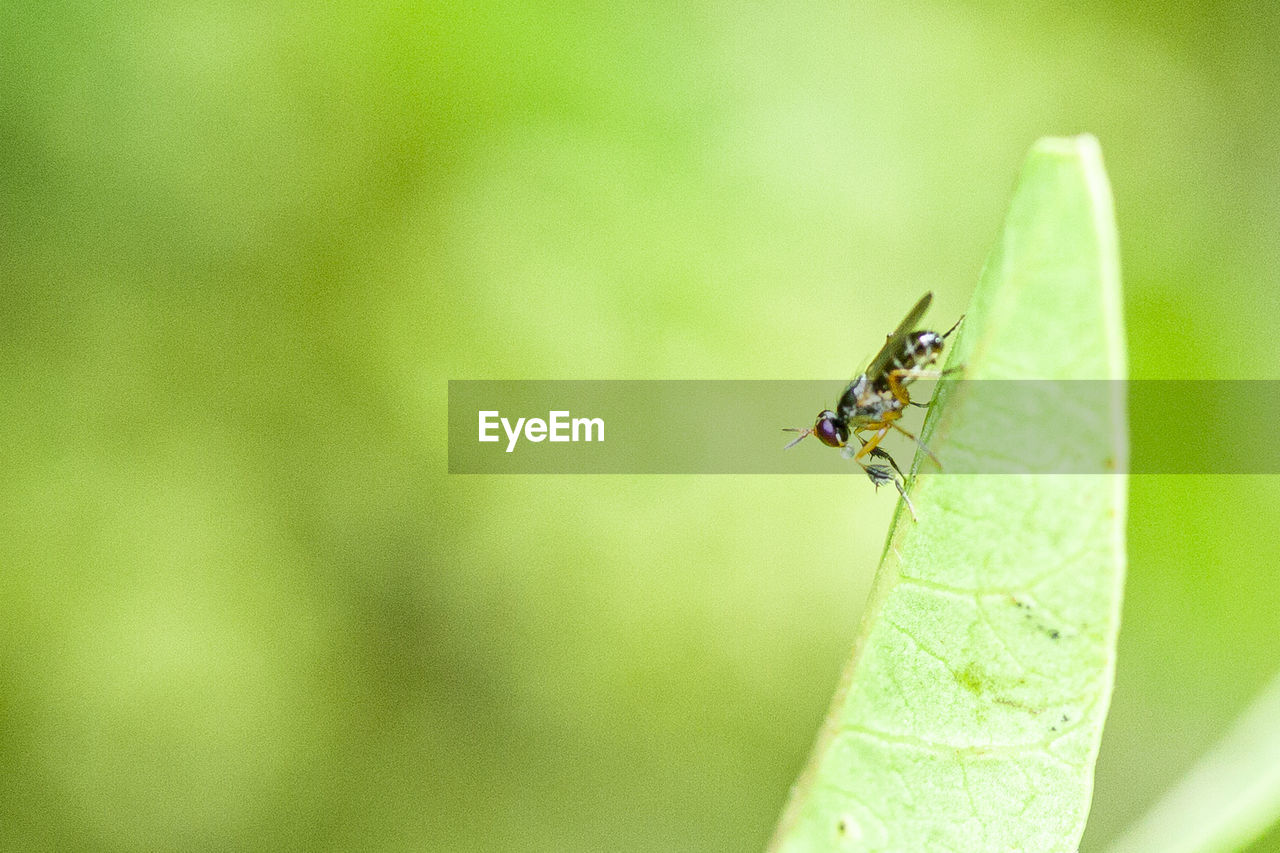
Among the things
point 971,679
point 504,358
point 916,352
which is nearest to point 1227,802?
point 971,679

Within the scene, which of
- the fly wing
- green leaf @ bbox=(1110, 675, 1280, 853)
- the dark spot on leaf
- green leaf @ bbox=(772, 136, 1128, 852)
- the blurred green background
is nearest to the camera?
green leaf @ bbox=(772, 136, 1128, 852)

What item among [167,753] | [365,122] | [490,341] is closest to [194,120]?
[365,122]

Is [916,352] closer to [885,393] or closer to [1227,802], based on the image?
[885,393]

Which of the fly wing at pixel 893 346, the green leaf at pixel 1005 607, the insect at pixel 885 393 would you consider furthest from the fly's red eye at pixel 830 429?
the green leaf at pixel 1005 607

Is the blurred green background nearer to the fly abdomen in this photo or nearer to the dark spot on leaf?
the fly abdomen

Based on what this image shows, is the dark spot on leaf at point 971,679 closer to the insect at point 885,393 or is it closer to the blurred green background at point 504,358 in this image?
the insect at point 885,393
